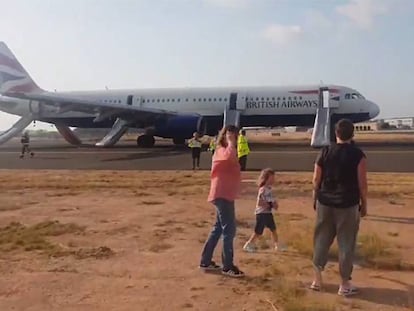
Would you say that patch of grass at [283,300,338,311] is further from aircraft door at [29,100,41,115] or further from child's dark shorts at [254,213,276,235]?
aircraft door at [29,100,41,115]

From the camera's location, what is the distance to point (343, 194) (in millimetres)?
5105

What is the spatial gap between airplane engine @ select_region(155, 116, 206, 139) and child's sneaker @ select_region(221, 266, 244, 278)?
2850 cm

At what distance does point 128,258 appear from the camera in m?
6.64

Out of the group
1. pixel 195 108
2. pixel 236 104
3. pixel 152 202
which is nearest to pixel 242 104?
pixel 236 104

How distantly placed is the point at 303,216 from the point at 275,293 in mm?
4546

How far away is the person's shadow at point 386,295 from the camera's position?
4793 millimetres

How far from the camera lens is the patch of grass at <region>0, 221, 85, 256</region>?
7.19m

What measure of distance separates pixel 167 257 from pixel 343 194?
248 centimetres

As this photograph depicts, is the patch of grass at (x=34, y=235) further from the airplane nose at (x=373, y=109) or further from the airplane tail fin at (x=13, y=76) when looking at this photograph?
the airplane tail fin at (x=13, y=76)

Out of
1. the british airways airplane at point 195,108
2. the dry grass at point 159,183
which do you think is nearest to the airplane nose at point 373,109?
the british airways airplane at point 195,108

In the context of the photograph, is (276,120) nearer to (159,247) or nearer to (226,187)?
(159,247)

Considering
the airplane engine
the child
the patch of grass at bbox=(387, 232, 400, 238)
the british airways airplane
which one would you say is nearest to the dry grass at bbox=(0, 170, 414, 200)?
the patch of grass at bbox=(387, 232, 400, 238)

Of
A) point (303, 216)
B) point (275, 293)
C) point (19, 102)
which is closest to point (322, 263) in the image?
point (275, 293)

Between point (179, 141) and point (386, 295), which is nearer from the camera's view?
point (386, 295)
